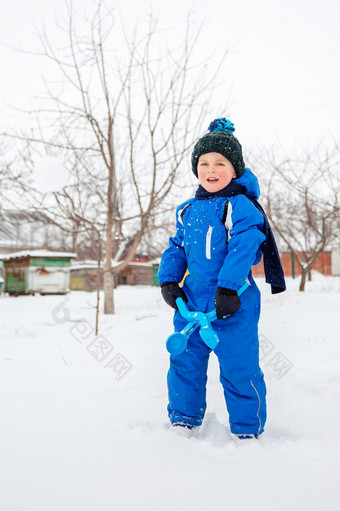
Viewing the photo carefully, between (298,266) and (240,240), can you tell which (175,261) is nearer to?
(240,240)

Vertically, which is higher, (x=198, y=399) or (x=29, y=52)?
(x=29, y=52)

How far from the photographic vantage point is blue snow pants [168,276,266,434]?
1.89 metres

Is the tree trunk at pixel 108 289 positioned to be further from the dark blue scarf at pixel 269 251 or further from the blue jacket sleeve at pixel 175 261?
the dark blue scarf at pixel 269 251

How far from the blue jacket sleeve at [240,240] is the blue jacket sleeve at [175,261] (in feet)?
1.04

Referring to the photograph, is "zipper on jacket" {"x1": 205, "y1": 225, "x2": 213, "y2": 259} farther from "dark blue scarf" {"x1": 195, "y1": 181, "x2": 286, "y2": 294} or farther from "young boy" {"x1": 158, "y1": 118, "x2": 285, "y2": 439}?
"dark blue scarf" {"x1": 195, "y1": 181, "x2": 286, "y2": 294}

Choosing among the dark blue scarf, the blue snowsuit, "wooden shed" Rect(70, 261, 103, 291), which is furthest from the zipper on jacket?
"wooden shed" Rect(70, 261, 103, 291)

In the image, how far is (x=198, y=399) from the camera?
2012 mm

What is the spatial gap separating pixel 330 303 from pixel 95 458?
19.1 feet

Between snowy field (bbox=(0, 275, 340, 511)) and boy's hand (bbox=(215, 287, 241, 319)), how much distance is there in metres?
0.58

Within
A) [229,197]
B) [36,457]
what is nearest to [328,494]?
[36,457]

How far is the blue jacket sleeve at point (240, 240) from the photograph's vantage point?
6.08ft

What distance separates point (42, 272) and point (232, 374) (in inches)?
412

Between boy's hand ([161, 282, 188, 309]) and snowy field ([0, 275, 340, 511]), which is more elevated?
boy's hand ([161, 282, 188, 309])

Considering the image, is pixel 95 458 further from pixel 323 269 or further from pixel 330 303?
pixel 323 269
